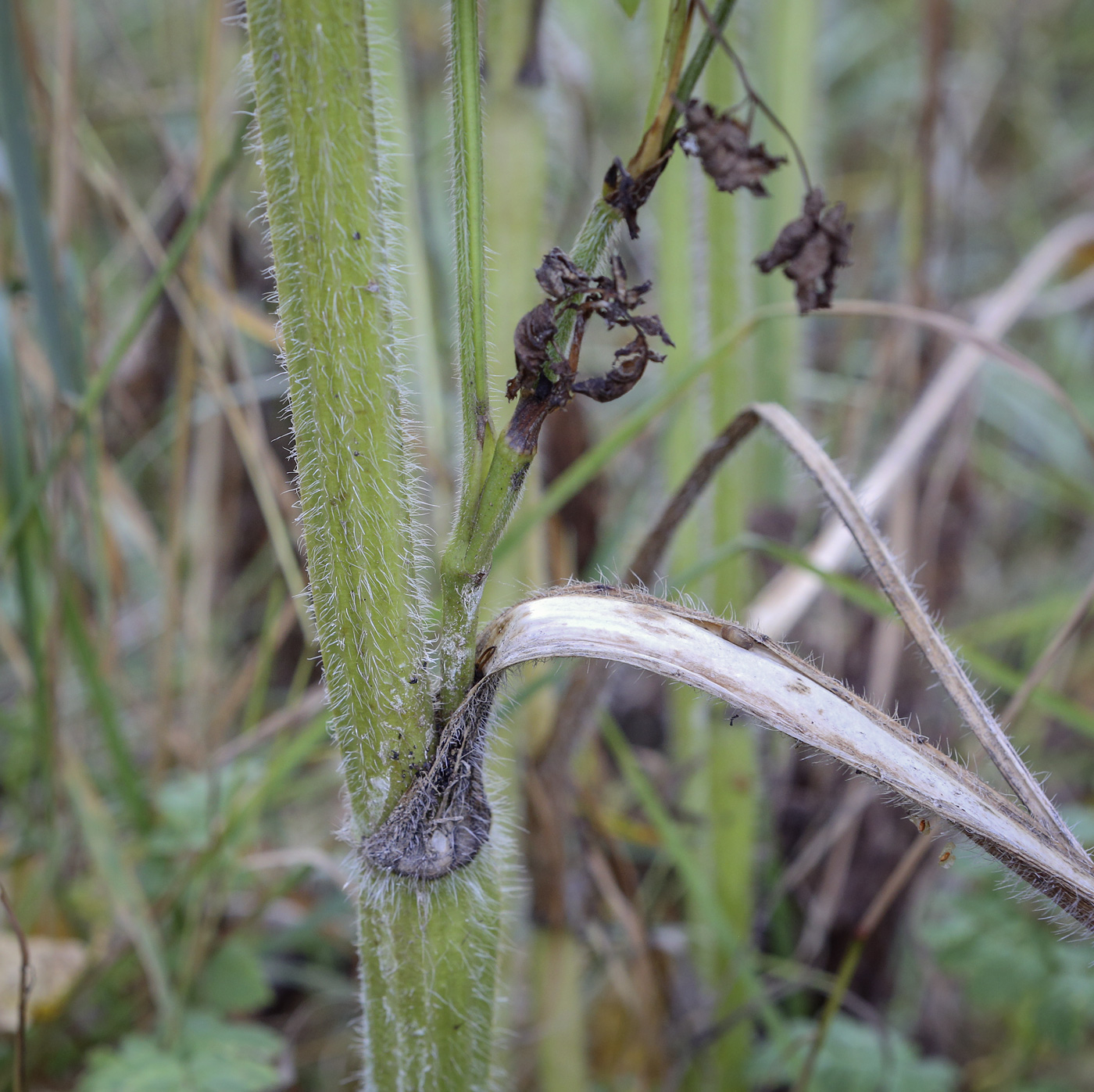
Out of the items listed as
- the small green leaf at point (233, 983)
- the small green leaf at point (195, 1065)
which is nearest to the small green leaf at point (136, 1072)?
the small green leaf at point (195, 1065)

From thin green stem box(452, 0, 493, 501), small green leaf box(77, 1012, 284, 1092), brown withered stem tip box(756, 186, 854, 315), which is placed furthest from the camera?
small green leaf box(77, 1012, 284, 1092)

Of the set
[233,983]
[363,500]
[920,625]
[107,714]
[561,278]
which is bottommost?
[233,983]

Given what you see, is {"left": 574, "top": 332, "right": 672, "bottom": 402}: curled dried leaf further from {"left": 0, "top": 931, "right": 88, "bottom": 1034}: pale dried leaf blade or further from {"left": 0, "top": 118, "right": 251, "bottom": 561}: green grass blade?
{"left": 0, "top": 931, "right": 88, "bottom": 1034}: pale dried leaf blade

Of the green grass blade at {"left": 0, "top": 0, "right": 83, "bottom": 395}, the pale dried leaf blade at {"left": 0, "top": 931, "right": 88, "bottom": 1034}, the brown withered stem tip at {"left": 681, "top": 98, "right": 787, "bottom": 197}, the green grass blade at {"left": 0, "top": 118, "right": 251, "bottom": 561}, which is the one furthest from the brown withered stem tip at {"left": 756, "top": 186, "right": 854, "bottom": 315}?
the pale dried leaf blade at {"left": 0, "top": 931, "right": 88, "bottom": 1034}

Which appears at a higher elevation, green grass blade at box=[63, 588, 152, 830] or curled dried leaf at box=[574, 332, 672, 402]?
curled dried leaf at box=[574, 332, 672, 402]

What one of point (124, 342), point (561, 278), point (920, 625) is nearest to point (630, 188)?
point (561, 278)

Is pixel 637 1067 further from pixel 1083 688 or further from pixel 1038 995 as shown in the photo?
pixel 1083 688

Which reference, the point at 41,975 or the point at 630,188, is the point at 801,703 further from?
the point at 41,975
